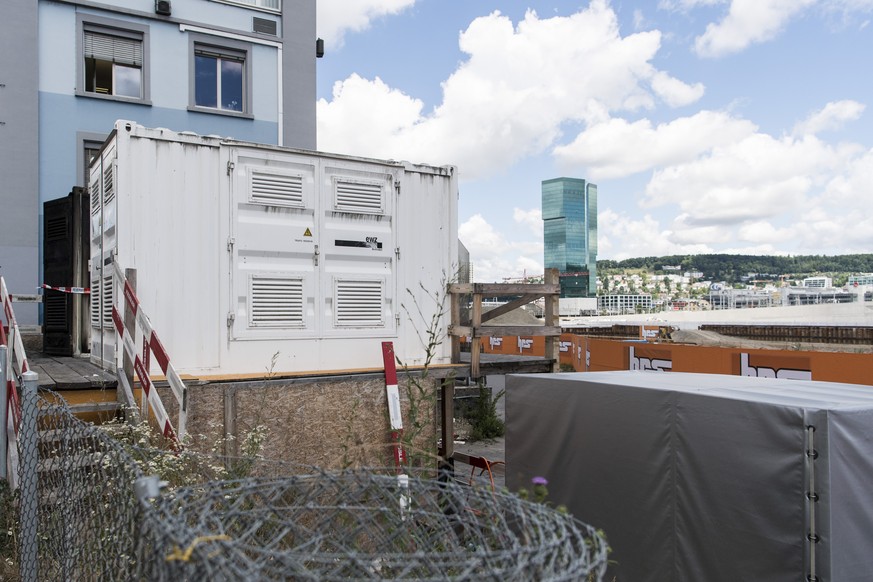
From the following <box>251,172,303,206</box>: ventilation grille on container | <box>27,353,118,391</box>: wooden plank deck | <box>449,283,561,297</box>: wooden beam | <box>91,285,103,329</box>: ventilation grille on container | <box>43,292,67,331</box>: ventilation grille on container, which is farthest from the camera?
<box>43,292,67,331</box>: ventilation grille on container

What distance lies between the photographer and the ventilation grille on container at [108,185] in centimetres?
716

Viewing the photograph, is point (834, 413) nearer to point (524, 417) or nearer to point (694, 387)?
point (694, 387)

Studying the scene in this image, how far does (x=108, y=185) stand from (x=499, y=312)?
5.04 m

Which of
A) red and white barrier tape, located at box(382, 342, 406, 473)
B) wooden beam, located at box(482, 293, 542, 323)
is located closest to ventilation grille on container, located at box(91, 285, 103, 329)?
red and white barrier tape, located at box(382, 342, 406, 473)

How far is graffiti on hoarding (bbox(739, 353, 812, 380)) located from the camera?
43.7 feet

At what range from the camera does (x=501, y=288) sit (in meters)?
8.34

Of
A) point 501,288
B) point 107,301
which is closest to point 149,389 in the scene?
point 107,301

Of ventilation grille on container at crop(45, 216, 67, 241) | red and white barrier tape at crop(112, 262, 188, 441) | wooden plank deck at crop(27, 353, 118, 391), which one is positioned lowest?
wooden plank deck at crop(27, 353, 118, 391)

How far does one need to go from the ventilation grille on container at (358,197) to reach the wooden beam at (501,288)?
142 cm

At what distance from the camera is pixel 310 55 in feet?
54.4

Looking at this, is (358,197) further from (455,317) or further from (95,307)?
(95,307)

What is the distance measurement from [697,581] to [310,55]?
15.1 metres

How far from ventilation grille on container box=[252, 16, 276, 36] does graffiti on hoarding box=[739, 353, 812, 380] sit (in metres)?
13.6

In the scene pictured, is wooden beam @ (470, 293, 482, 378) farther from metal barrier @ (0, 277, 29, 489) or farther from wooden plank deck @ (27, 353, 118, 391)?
metal barrier @ (0, 277, 29, 489)
